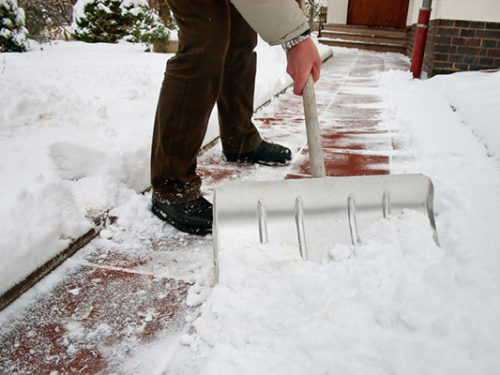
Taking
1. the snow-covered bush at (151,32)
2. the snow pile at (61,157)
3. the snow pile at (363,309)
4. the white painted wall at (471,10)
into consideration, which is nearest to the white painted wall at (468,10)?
the white painted wall at (471,10)

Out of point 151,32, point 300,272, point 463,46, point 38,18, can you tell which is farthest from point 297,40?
point 38,18

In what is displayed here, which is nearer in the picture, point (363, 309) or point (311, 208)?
point (363, 309)

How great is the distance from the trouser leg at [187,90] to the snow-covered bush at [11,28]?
18.7 ft

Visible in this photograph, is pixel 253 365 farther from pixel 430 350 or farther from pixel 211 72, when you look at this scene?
pixel 211 72

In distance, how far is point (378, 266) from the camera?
1097mm

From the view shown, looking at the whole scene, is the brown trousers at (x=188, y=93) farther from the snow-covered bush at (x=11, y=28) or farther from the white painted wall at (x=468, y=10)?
the snow-covered bush at (x=11, y=28)

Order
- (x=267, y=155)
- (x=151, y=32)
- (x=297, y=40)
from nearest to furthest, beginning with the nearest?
(x=297, y=40) < (x=267, y=155) < (x=151, y=32)

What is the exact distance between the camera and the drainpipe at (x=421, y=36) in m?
4.89

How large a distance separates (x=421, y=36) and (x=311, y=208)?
4680 mm

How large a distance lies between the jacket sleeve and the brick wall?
13.4 ft

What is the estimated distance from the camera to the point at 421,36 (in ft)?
16.4

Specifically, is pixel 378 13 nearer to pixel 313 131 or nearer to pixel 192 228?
pixel 313 131

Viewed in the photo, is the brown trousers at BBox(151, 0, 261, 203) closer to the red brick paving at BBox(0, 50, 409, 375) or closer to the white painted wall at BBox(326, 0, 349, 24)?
the red brick paving at BBox(0, 50, 409, 375)

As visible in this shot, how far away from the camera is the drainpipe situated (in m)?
4.89
